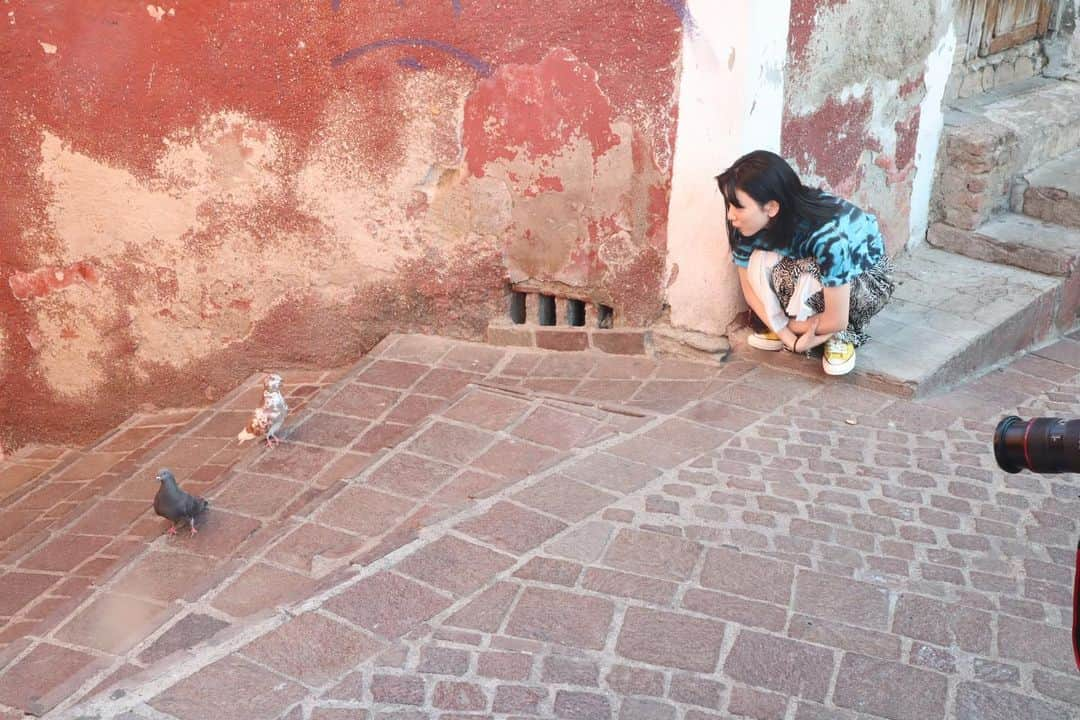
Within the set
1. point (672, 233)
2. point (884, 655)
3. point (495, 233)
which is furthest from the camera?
point (495, 233)

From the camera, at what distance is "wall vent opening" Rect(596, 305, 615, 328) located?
5.60 metres

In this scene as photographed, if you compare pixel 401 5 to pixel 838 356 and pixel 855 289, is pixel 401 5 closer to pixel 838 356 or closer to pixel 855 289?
pixel 855 289

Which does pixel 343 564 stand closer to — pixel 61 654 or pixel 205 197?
pixel 61 654

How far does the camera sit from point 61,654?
3.69m

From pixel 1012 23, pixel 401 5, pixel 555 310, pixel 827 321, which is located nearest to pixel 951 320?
pixel 827 321

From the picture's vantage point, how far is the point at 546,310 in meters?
5.80

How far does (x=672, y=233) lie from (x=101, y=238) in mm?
3090

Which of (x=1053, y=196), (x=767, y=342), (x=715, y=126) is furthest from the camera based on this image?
(x=1053, y=196)

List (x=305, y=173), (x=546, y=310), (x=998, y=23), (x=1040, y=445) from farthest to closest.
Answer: (x=998, y=23) → (x=546, y=310) → (x=305, y=173) → (x=1040, y=445)

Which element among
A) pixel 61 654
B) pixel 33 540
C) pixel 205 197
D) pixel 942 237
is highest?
pixel 205 197

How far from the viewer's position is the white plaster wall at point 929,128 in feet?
19.7

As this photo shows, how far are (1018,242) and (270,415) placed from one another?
13.3 feet

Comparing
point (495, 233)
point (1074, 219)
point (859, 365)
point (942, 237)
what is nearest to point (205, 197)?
point (495, 233)

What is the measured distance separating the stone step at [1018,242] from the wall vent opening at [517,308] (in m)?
2.44
